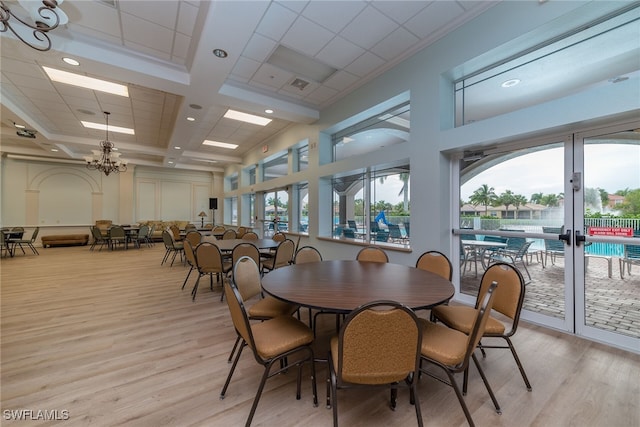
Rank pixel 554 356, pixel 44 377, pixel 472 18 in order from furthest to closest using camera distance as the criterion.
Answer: pixel 472 18
pixel 554 356
pixel 44 377

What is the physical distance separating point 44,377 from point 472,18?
18.4 feet

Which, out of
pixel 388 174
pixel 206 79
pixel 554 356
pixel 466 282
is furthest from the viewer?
pixel 388 174

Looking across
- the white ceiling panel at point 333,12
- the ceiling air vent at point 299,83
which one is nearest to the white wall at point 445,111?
the ceiling air vent at point 299,83

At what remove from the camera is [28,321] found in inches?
120

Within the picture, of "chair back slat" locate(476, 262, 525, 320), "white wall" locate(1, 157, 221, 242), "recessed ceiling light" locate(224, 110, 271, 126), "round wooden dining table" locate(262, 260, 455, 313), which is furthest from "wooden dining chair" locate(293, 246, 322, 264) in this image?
"white wall" locate(1, 157, 221, 242)

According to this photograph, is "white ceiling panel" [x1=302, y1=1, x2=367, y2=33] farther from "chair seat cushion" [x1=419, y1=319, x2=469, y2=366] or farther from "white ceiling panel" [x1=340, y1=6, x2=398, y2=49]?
"chair seat cushion" [x1=419, y1=319, x2=469, y2=366]

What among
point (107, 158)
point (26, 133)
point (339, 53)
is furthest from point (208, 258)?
point (26, 133)

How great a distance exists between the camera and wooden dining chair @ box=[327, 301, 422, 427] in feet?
4.00

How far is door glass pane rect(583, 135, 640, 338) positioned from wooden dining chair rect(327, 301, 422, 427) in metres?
2.67

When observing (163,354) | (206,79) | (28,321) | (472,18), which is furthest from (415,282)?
(28,321)

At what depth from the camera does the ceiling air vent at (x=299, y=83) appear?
4.43m

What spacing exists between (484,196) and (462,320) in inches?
82.1

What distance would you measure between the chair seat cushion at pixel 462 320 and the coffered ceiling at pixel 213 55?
3300 millimetres

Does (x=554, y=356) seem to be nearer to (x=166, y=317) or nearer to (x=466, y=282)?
(x=466, y=282)
